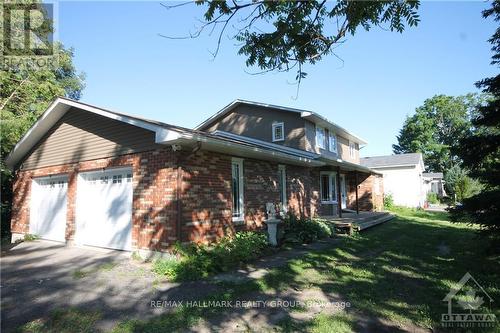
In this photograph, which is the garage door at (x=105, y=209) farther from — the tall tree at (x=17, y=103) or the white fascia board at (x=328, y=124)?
the white fascia board at (x=328, y=124)

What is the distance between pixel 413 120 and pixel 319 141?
4981cm

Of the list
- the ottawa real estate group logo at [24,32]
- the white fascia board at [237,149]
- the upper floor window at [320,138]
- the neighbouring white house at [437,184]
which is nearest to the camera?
the white fascia board at [237,149]

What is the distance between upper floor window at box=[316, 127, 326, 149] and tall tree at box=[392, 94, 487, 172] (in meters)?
45.2

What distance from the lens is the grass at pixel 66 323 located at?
5.07 m

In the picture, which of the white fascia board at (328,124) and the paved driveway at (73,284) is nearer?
the paved driveway at (73,284)

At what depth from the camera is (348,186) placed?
2361cm

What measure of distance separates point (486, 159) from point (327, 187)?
11.8m

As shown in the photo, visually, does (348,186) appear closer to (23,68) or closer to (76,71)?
(23,68)

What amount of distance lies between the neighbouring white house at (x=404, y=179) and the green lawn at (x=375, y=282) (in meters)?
21.7

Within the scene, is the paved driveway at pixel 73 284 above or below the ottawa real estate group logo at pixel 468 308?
above

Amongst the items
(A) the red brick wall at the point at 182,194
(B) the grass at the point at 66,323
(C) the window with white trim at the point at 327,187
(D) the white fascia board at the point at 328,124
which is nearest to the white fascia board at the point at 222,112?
(D) the white fascia board at the point at 328,124

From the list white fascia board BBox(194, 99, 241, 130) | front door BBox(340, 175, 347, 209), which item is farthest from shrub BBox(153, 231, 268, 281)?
front door BBox(340, 175, 347, 209)

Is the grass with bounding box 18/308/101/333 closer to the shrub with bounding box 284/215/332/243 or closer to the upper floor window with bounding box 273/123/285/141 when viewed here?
the shrub with bounding box 284/215/332/243

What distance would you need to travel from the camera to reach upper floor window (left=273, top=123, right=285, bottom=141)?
19278 mm
